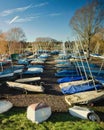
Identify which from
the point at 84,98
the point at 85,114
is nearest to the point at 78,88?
the point at 84,98

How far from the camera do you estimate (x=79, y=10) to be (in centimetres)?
5409

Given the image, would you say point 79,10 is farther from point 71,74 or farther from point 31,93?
point 31,93

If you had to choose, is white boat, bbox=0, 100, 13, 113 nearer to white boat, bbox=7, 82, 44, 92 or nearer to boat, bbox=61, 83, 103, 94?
white boat, bbox=7, 82, 44, 92

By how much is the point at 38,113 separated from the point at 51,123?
3.24 ft

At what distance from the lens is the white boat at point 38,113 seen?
12742 millimetres

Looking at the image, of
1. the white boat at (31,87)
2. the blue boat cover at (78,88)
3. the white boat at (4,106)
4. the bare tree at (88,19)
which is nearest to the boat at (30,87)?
the white boat at (31,87)

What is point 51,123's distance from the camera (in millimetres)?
12562

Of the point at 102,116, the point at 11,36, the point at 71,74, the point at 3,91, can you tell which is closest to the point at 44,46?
the point at 11,36

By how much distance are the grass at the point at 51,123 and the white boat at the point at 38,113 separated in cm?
25

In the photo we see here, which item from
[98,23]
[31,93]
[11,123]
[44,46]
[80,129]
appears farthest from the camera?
[44,46]

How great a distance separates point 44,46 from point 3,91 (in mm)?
83371

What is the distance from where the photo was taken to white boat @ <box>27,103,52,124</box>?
41.8ft

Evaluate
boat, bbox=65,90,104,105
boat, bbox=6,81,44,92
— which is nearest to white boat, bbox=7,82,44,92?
boat, bbox=6,81,44,92

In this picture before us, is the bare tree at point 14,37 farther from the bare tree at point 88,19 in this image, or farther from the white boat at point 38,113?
the white boat at point 38,113
